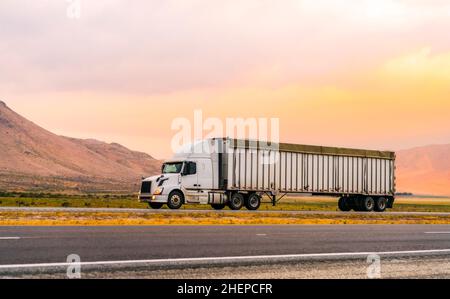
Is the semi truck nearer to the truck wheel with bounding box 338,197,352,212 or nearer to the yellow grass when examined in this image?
the truck wheel with bounding box 338,197,352,212

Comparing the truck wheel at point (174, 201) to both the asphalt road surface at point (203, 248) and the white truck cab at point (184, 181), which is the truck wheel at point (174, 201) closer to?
the white truck cab at point (184, 181)

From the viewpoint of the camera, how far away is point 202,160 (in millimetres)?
35531

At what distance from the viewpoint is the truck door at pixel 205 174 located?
116ft

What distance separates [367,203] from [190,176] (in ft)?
42.5

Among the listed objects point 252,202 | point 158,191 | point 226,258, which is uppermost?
point 158,191

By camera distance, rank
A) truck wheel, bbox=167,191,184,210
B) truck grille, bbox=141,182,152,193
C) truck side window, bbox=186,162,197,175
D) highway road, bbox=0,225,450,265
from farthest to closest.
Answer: truck side window, bbox=186,162,197,175
truck grille, bbox=141,182,152,193
truck wheel, bbox=167,191,184,210
highway road, bbox=0,225,450,265

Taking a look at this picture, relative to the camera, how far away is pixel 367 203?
41.9 m

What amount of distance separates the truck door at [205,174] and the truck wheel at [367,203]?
11.2 m

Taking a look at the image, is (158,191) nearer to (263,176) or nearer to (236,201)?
(236,201)

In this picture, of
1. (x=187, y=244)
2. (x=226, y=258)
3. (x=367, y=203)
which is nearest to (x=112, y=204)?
(x=367, y=203)

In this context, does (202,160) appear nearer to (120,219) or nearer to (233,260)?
(120,219)

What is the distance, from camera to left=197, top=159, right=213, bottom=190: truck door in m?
35.3

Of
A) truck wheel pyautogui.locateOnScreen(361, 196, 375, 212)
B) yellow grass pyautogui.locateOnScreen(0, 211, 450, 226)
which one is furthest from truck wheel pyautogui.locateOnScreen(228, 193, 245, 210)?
truck wheel pyautogui.locateOnScreen(361, 196, 375, 212)

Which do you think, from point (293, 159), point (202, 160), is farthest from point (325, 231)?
point (293, 159)
